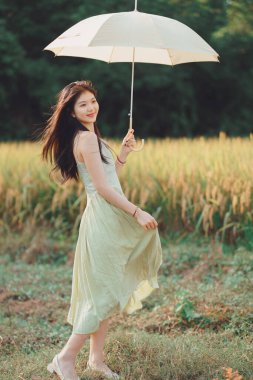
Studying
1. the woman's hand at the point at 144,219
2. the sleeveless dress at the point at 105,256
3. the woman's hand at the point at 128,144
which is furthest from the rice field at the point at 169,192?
the woman's hand at the point at 144,219

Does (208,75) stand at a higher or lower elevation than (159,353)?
higher

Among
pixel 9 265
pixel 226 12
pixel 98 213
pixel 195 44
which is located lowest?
pixel 9 265

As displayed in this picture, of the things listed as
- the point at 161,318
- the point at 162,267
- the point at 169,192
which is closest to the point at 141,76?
the point at 169,192

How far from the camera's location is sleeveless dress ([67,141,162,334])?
11.2 ft

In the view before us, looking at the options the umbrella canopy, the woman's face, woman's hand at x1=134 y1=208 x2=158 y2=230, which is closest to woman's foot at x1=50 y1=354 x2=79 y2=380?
woman's hand at x1=134 y1=208 x2=158 y2=230

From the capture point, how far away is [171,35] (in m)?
3.60

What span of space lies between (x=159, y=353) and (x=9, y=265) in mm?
3217

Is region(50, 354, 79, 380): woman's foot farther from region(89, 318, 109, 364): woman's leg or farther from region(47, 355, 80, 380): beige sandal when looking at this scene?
region(89, 318, 109, 364): woman's leg

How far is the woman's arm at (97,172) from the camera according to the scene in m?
3.36

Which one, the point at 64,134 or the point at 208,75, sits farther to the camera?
the point at 208,75

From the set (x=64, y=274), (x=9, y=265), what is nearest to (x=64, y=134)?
(x=64, y=274)

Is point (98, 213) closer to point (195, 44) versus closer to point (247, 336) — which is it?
point (195, 44)

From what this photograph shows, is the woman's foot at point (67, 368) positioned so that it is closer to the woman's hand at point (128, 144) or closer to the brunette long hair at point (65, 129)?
the brunette long hair at point (65, 129)

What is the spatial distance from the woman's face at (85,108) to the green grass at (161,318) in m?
1.29
